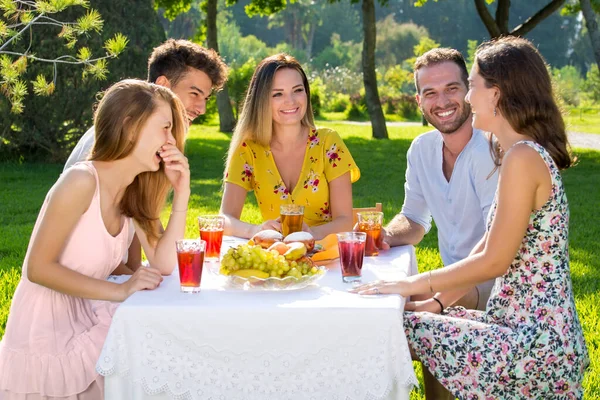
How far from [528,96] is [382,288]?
90 cm

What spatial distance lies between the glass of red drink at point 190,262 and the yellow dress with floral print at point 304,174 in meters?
1.60

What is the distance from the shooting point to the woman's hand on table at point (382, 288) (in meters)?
2.64

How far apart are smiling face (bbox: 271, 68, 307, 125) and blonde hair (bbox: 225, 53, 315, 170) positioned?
0.09 feet

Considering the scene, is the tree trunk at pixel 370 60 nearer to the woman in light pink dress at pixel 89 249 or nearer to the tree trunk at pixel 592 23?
the tree trunk at pixel 592 23

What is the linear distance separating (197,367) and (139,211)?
2.75 ft

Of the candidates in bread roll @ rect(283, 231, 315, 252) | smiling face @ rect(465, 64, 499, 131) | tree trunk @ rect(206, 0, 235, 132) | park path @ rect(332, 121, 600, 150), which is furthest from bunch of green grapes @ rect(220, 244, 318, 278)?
tree trunk @ rect(206, 0, 235, 132)

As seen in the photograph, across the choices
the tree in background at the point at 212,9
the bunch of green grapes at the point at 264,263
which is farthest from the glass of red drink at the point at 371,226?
the tree in background at the point at 212,9

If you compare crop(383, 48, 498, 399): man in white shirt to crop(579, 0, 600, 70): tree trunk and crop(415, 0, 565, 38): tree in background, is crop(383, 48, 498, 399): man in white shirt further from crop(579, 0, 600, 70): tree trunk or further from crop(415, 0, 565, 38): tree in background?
crop(415, 0, 565, 38): tree in background

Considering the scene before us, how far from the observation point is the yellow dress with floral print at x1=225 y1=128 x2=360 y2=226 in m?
4.29

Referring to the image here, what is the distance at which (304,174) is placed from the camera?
4.30 metres

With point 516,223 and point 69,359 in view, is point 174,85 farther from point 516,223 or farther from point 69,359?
point 516,223

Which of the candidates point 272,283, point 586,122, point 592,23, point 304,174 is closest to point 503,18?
point 592,23

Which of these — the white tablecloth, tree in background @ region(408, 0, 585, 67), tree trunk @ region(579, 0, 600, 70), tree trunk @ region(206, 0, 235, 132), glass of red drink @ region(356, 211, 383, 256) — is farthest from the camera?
tree in background @ region(408, 0, 585, 67)

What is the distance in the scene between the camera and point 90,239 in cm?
297
